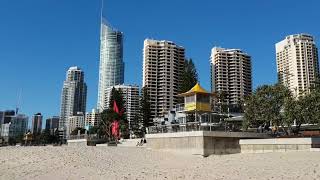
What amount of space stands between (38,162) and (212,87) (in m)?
69.7

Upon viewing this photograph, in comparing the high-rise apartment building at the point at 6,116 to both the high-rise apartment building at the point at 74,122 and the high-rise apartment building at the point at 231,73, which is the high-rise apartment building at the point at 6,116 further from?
the high-rise apartment building at the point at 231,73

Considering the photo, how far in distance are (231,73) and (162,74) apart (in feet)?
51.2

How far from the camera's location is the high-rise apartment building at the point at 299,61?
279 feet

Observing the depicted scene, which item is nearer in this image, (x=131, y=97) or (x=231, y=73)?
(x=231, y=73)

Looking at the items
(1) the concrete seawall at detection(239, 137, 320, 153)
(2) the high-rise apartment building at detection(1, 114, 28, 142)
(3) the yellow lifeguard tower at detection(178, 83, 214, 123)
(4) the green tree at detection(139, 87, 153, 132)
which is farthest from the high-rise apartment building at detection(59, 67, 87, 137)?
(1) the concrete seawall at detection(239, 137, 320, 153)

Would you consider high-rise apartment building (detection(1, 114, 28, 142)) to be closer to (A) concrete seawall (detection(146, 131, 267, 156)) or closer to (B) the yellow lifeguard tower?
(B) the yellow lifeguard tower

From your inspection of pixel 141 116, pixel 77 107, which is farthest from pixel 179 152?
pixel 77 107

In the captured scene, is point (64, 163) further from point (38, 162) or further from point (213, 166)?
point (213, 166)

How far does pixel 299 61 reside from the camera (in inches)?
3398

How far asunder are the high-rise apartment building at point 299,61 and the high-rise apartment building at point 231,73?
8.76 m

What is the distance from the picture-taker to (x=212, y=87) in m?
89.4

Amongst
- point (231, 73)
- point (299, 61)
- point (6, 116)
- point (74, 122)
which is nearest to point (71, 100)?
point (74, 122)

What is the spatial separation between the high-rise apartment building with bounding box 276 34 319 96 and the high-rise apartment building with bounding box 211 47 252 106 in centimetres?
876

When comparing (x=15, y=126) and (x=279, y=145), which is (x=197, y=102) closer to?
(x=279, y=145)
